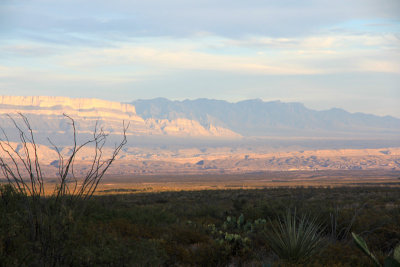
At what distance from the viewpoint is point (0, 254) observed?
7.38 metres

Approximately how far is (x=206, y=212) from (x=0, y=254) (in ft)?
42.9

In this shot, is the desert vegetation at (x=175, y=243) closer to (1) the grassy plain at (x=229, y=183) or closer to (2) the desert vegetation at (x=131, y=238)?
(2) the desert vegetation at (x=131, y=238)

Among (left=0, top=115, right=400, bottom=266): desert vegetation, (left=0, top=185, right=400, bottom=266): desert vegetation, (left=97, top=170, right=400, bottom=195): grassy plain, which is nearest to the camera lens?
(left=0, top=115, right=400, bottom=266): desert vegetation

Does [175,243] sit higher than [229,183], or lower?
higher

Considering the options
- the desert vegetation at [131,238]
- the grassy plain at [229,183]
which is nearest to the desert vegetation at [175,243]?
the desert vegetation at [131,238]

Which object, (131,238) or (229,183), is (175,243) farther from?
(229,183)

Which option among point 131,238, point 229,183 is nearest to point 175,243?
point 131,238

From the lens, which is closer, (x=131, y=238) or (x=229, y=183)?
(x=131, y=238)

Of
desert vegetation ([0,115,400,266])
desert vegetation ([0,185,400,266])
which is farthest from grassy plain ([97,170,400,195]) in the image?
desert vegetation ([0,115,400,266])

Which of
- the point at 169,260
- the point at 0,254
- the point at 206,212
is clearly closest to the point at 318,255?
the point at 169,260

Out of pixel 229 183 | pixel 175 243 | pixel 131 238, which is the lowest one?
pixel 229 183

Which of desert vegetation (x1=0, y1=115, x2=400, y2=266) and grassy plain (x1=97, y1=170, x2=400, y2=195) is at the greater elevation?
desert vegetation (x1=0, y1=115, x2=400, y2=266)

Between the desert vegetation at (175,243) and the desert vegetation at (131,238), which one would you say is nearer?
the desert vegetation at (131,238)

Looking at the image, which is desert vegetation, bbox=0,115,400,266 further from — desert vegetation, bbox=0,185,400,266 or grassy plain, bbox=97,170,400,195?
grassy plain, bbox=97,170,400,195
